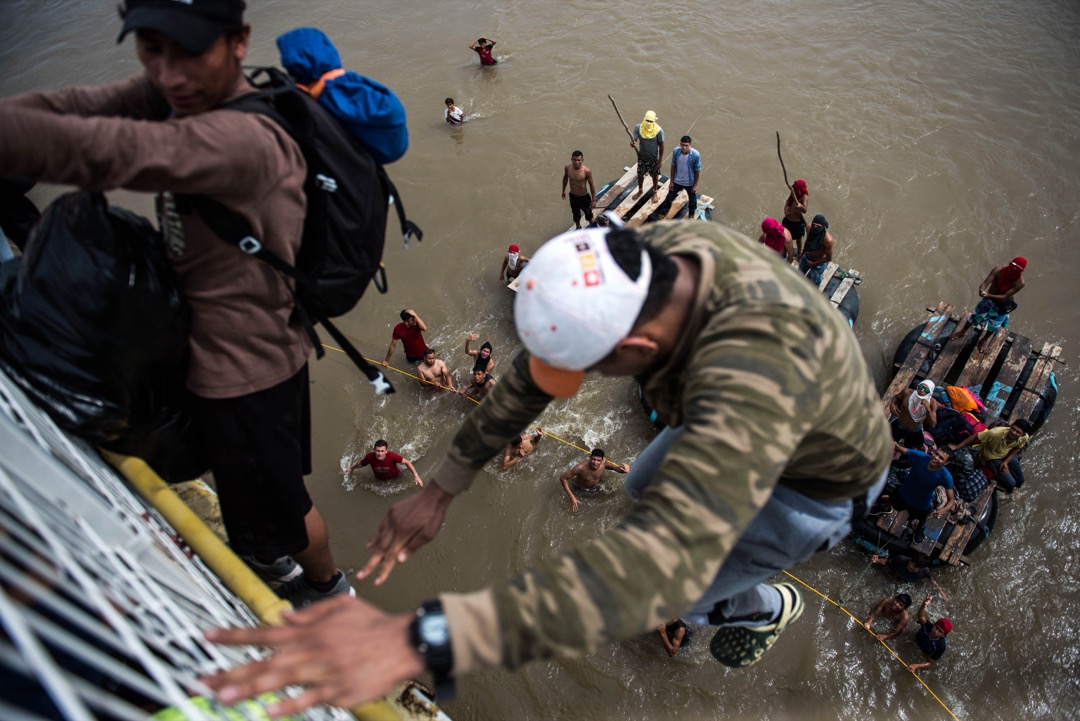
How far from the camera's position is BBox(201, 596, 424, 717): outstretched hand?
1345 millimetres

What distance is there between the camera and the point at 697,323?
1.86m

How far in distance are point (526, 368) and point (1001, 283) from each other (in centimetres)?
721

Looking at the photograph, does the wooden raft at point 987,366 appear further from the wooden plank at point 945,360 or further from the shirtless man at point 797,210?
the shirtless man at point 797,210

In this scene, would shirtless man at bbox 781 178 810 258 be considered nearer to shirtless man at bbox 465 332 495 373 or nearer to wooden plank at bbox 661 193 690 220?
wooden plank at bbox 661 193 690 220

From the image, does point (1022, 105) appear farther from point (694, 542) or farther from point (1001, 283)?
point (694, 542)

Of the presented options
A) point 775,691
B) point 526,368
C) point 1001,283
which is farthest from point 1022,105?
point 526,368

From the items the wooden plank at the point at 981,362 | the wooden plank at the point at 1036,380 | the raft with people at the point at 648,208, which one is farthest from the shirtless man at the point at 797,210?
the wooden plank at the point at 1036,380

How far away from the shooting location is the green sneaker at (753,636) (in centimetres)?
298

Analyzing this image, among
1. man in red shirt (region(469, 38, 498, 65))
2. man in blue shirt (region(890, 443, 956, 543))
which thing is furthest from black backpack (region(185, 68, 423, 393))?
man in red shirt (region(469, 38, 498, 65))

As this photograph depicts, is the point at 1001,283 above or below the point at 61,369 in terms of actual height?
below

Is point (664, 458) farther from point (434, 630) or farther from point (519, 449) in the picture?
point (519, 449)

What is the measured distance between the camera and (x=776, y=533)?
7.55ft

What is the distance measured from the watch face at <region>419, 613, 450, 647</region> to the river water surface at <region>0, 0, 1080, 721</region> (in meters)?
4.40

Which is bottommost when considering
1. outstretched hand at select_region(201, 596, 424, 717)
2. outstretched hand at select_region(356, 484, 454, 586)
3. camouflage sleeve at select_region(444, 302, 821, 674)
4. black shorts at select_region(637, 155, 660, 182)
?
black shorts at select_region(637, 155, 660, 182)
